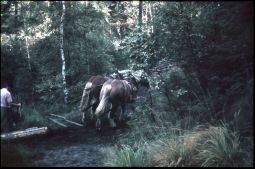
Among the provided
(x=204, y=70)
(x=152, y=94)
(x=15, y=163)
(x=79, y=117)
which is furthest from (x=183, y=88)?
(x=15, y=163)

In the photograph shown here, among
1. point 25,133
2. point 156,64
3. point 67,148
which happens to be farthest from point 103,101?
point 25,133

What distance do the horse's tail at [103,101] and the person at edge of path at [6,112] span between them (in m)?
3.14

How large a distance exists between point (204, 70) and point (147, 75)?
7.60 feet

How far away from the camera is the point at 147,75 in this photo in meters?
12.0

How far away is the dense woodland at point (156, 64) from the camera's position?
25.5 feet

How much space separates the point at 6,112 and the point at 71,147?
243cm

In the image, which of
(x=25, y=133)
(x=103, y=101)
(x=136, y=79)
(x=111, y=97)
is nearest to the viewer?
(x=25, y=133)

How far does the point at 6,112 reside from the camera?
837 cm

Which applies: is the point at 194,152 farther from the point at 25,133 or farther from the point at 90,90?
the point at 90,90

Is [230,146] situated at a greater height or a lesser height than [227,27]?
lesser

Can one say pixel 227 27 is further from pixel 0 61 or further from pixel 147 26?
pixel 0 61

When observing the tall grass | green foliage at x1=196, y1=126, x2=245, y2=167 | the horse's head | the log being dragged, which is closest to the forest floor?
the log being dragged

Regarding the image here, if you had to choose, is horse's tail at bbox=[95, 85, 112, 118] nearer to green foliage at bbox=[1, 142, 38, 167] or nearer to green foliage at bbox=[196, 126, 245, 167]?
green foliage at bbox=[1, 142, 38, 167]

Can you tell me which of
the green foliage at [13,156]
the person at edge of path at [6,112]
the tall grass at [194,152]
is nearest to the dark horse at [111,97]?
the person at edge of path at [6,112]
